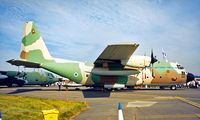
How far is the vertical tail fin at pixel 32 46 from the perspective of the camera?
3484 cm

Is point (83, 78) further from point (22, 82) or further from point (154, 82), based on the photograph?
point (22, 82)

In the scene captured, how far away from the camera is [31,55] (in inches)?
1375

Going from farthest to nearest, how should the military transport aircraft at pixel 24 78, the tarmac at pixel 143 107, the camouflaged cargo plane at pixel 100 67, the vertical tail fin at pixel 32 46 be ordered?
the military transport aircraft at pixel 24 78 → the vertical tail fin at pixel 32 46 → the camouflaged cargo plane at pixel 100 67 → the tarmac at pixel 143 107

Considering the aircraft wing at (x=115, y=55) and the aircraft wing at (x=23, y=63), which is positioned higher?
the aircraft wing at (x=115, y=55)

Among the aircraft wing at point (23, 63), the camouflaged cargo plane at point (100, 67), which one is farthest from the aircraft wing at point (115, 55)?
the aircraft wing at point (23, 63)

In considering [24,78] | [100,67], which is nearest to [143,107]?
[100,67]

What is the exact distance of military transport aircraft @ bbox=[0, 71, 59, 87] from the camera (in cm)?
5972

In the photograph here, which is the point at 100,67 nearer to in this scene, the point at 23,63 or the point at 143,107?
the point at 23,63

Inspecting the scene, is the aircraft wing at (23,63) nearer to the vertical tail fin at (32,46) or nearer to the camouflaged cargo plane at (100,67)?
the camouflaged cargo plane at (100,67)

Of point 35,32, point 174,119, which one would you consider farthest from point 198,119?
point 35,32

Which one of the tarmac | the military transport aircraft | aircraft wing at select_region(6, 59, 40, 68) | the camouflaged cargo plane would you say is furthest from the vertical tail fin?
the military transport aircraft

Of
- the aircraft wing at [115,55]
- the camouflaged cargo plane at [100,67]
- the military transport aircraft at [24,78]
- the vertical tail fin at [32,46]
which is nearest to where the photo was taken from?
the aircraft wing at [115,55]

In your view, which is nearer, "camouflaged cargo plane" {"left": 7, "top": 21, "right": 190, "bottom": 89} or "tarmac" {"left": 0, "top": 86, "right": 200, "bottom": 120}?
"tarmac" {"left": 0, "top": 86, "right": 200, "bottom": 120}

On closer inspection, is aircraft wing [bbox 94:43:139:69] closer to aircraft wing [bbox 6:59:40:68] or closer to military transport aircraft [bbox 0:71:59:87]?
aircraft wing [bbox 6:59:40:68]
